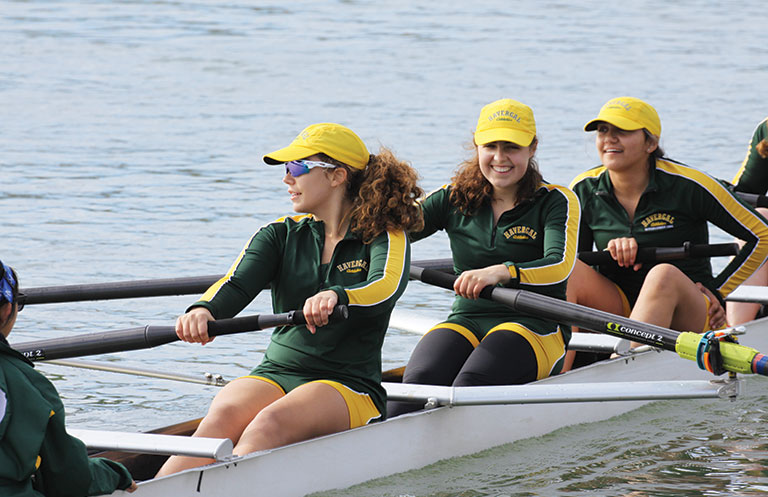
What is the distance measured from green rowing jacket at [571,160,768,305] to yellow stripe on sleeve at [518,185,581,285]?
2.68 feet

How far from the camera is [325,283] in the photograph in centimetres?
402

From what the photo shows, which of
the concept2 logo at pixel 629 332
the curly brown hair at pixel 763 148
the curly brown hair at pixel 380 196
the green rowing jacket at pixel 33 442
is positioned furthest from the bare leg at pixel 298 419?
the curly brown hair at pixel 763 148

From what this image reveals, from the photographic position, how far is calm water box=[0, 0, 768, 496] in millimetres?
5246

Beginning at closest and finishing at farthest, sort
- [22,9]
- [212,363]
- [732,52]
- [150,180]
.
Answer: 1. [212,363]
2. [150,180]
3. [732,52]
4. [22,9]

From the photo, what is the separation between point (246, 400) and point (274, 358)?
0.24 m

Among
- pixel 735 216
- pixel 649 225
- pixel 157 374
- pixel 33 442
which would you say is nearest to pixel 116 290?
pixel 157 374

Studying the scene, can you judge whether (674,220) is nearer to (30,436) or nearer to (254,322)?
(254,322)

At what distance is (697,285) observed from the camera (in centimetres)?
565

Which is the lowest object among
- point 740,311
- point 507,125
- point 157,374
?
point 157,374

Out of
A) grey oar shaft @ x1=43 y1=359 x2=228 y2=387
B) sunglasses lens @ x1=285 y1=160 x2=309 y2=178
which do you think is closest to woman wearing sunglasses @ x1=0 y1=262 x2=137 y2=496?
sunglasses lens @ x1=285 y1=160 x2=309 y2=178

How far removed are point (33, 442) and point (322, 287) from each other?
1461 millimetres

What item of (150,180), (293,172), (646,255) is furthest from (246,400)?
(150,180)

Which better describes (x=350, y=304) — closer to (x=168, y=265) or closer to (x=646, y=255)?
(x=646, y=255)

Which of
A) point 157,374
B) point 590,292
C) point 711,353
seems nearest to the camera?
point 711,353
